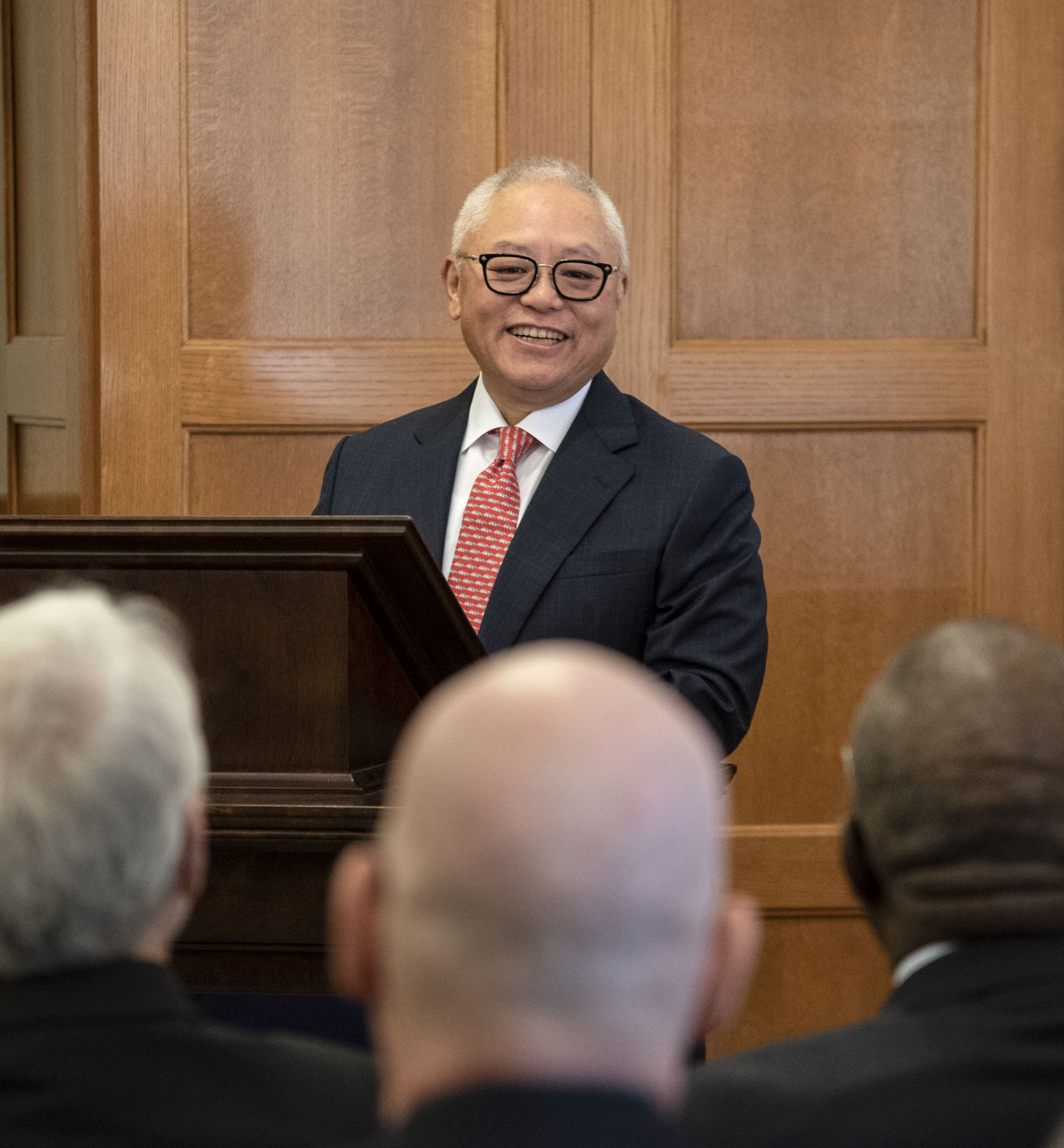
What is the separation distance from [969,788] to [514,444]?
5.68 feet

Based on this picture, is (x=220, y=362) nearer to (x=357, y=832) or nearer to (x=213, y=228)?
(x=213, y=228)

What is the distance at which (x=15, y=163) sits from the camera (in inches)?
160

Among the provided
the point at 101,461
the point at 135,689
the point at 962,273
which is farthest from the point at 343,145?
the point at 135,689

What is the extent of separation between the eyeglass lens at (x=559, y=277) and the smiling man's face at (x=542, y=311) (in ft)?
0.03

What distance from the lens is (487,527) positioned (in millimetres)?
2588

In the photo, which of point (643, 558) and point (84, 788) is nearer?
point (84, 788)

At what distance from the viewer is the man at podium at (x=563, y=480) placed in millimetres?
2457

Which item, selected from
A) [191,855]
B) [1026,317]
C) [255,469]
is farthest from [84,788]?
[1026,317]

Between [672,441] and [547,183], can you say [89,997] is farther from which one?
[547,183]

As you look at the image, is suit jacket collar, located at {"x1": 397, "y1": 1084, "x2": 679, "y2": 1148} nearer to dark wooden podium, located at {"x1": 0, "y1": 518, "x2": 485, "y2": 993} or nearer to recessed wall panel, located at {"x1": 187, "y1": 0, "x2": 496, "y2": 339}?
dark wooden podium, located at {"x1": 0, "y1": 518, "x2": 485, "y2": 993}

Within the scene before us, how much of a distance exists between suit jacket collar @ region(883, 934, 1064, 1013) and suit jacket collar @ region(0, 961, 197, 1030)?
0.47 meters

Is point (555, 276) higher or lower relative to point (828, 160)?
lower

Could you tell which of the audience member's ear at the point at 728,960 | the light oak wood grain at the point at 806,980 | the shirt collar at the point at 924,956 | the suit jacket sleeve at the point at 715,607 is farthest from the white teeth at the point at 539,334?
the audience member's ear at the point at 728,960

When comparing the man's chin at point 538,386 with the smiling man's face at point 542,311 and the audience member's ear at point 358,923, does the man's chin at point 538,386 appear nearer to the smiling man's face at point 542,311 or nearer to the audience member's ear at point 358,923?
the smiling man's face at point 542,311
